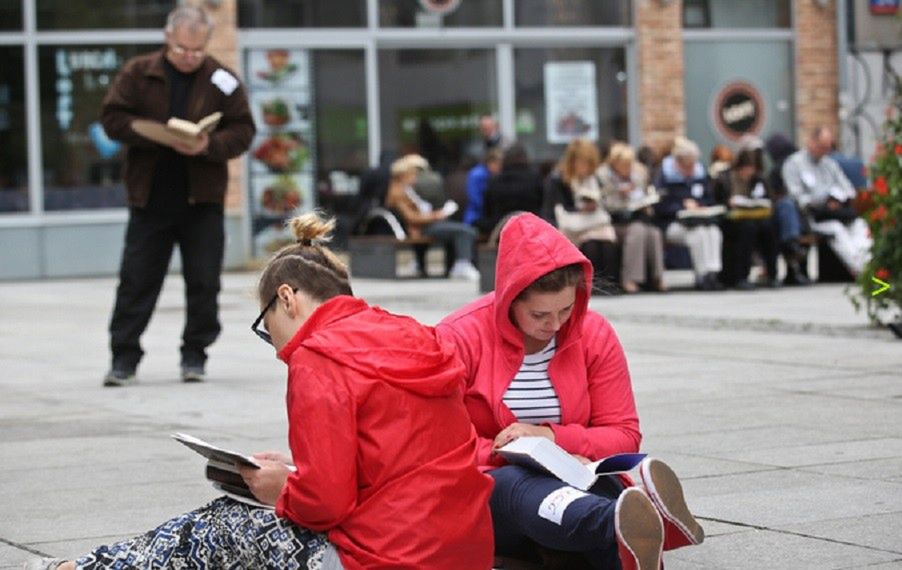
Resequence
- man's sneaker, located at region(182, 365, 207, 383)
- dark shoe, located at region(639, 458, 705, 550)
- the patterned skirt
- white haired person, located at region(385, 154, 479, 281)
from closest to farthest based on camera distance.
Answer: the patterned skirt
dark shoe, located at region(639, 458, 705, 550)
man's sneaker, located at region(182, 365, 207, 383)
white haired person, located at region(385, 154, 479, 281)

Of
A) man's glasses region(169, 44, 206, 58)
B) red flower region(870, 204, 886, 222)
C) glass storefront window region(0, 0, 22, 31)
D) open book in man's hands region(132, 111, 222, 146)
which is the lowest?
red flower region(870, 204, 886, 222)

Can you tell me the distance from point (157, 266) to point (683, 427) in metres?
3.49

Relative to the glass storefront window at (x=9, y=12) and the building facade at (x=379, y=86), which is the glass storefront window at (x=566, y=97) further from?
the glass storefront window at (x=9, y=12)

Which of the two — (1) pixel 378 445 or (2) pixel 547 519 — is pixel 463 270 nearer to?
(2) pixel 547 519

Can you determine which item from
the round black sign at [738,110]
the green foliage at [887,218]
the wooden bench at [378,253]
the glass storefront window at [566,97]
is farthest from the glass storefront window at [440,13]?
the green foliage at [887,218]

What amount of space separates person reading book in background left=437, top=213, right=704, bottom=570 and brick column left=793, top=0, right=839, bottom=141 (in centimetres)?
2172

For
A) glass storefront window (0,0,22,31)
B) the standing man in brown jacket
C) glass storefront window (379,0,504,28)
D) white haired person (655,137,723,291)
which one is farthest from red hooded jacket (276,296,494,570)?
glass storefront window (379,0,504,28)

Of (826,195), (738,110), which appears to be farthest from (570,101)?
(826,195)

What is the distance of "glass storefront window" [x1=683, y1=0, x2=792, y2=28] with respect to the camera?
84.8 feet

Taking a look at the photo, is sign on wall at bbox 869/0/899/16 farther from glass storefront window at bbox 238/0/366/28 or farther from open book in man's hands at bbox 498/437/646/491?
open book in man's hands at bbox 498/437/646/491

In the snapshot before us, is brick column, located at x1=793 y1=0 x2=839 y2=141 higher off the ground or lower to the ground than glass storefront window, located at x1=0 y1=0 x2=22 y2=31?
lower

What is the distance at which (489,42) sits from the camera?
2497 centimetres

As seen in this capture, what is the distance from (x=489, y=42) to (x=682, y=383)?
15.7 m

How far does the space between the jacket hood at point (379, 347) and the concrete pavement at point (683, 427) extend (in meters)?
0.74
